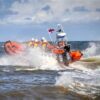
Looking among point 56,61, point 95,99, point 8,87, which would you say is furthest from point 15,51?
point 95,99

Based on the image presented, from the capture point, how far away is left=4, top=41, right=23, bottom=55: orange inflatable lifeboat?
32287 mm

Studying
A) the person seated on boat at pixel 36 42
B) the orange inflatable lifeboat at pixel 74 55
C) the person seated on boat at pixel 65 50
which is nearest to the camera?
the person seated on boat at pixel 65 50

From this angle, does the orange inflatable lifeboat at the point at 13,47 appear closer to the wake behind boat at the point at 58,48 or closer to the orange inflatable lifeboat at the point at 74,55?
the wake behind boat at the point at 58,48

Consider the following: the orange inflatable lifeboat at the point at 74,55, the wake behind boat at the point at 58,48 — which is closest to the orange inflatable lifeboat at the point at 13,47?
the wake behind boat at the point at 58,48

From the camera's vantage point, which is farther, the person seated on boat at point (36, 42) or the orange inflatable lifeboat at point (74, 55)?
the person seated on boat at point (36, 42)

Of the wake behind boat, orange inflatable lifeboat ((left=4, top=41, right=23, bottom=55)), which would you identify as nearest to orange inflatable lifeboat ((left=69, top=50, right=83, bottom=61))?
the wake behind boat

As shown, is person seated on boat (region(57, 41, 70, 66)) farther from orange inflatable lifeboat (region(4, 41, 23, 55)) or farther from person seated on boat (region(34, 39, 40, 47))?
orange inflatable lifeboat (region(4, 41, 23, 55))

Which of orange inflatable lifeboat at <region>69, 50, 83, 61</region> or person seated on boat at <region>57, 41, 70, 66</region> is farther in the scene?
orange inflatable lifeboat at <region>69, 50, 83, 61</region>

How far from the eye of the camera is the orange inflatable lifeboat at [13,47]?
106 ft

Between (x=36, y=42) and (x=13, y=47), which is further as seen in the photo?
(x=13, y=47)

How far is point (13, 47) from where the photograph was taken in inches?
1297

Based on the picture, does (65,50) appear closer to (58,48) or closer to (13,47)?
(58,48)

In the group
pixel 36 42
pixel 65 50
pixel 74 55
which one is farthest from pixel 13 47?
pixel 74 55

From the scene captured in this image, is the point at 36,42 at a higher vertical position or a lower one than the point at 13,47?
higher
